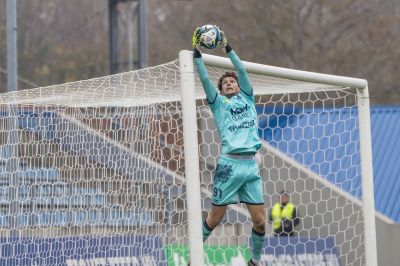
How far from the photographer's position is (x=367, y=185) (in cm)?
1012

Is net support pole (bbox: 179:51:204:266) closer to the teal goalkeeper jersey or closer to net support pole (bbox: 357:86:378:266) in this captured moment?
the teal goalkeeper jersey

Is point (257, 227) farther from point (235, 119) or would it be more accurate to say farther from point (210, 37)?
point (210, 37)

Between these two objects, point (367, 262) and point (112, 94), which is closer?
point (367, 262)

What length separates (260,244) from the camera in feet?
31.0

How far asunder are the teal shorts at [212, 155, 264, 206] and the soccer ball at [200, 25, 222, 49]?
925mm

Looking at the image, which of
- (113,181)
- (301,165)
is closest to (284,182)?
(301,165)

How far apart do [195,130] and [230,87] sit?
0.55 m

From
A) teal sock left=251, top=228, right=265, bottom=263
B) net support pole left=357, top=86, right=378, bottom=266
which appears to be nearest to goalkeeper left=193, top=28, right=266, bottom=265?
teal sock left=251, top=228, right=265, bottom=263

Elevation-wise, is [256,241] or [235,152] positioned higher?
[235,152]

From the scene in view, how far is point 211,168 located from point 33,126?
8.45 ft

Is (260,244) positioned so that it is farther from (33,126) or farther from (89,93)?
(33,126)

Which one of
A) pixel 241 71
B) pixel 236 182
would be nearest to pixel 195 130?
pixel 236 182

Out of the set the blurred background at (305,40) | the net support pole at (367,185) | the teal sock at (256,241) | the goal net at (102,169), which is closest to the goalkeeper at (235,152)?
the teal sock at (256,241)

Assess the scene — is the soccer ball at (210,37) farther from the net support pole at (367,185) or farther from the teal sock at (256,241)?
the net support pole at (367,185)
